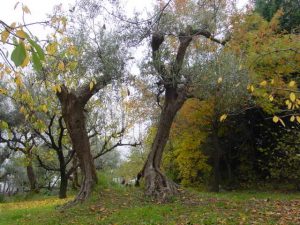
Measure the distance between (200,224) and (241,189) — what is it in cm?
1310

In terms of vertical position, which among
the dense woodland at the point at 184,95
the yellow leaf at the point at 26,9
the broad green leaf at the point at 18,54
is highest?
the dense woodland at the point at 184,95

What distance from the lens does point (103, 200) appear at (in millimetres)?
12312

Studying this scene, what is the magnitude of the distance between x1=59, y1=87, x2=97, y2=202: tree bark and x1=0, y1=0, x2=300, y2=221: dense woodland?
0.04 metres

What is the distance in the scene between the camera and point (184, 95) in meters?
14.0

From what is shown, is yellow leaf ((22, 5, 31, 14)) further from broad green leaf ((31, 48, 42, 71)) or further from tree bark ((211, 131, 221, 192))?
tree bark ((211, 131, 221, 192))

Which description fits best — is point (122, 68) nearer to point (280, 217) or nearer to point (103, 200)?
point (103, 200)

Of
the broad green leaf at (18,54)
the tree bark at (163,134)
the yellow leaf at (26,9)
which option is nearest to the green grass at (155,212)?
the tree bark at (163,134)

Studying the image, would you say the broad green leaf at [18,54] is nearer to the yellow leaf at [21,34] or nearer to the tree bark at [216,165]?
the yellow leaf at [21,34]

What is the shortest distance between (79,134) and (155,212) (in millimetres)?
4492

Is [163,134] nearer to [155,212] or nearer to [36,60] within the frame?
[155,212]

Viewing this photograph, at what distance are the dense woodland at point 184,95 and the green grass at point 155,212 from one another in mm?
827

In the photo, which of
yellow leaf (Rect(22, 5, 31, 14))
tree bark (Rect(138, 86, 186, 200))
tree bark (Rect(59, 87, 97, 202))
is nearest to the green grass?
tree bark (Rect(59, 87, 97, 202))

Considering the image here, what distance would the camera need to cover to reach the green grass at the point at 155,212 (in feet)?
29.1

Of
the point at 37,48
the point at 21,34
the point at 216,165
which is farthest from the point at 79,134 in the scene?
the point at 37,48
